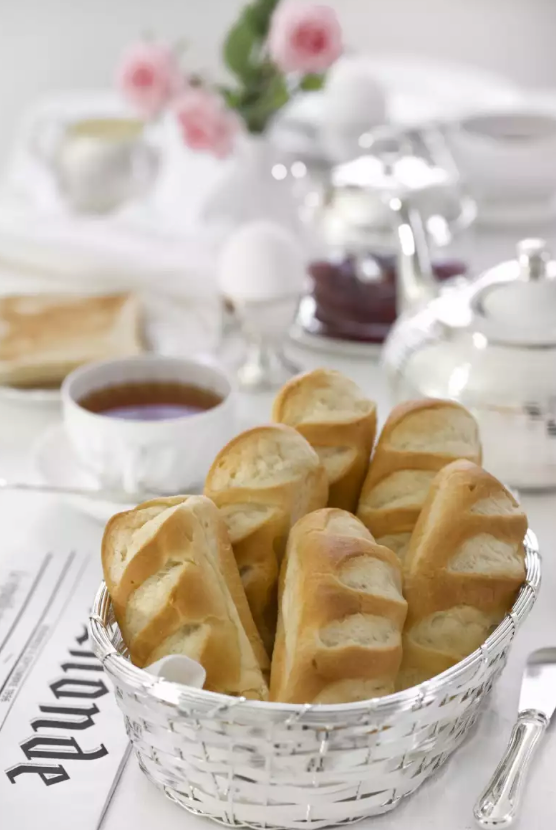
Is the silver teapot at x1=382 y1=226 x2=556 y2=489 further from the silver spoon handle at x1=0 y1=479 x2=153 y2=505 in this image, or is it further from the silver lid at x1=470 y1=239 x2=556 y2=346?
the silver spoon handle at x1=0 y1=479 x2=153 y2=505

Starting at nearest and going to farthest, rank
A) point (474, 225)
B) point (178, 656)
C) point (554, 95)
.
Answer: point (178, 656) → point (474, 225) → point (554, 95)

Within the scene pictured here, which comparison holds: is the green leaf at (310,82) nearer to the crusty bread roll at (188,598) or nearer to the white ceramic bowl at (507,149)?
the white ceramic bowl at (507,149)

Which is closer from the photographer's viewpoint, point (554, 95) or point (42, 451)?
point (42, 451)

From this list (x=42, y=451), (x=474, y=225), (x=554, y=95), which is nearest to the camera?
(x=42, y=451)

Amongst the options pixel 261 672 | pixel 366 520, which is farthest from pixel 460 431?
pixel 261 672

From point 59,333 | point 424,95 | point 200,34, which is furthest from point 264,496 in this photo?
point 200,34

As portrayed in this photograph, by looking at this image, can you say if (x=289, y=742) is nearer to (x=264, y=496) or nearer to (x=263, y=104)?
(x=264, y=496)

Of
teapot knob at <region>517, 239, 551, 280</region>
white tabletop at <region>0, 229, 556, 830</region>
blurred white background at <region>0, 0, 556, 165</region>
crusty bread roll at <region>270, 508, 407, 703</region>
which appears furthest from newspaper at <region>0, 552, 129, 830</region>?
blurred white background at <region>0, 0, 556, 165</region>

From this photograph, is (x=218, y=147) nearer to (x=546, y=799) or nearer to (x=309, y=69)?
(x=309, y=69)
